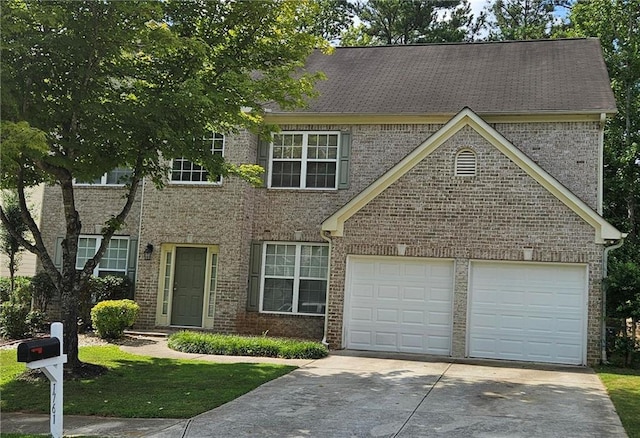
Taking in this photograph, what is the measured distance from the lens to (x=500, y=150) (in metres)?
14.0

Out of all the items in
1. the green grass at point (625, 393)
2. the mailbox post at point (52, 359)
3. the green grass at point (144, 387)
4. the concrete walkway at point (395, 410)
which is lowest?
the green grass at point (144, 387)

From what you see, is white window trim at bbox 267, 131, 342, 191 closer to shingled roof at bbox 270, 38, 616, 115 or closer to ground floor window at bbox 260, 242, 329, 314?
shingled roof at bbox 270, 38, 616, 115

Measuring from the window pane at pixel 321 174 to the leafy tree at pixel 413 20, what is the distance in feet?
58.3

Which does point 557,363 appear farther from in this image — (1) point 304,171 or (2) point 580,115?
(1) point 304,171

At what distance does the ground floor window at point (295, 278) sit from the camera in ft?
54.2

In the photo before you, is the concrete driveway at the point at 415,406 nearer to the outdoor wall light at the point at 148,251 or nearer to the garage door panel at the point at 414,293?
the garage door panel at the point at 414,293

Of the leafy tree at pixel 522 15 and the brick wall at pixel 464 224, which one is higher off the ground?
the leafy tree at pixel 522 15

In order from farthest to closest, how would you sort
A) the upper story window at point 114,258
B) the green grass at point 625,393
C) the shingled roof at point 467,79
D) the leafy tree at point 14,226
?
the upper story window at point 114,258 → the leafy tree at point 14,226 → the shingled roof at point 467,79 → the green grass at point 625,393

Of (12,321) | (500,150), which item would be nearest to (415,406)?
(500,150)

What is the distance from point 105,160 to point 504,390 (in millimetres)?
7585

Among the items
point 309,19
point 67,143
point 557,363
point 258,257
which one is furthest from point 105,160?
point 557,363

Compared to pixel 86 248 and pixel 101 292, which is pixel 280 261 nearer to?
pixel 101 292

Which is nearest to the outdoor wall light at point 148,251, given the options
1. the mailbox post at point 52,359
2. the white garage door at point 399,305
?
the white garage door at point 399,305

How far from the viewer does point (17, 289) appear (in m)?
17.2
